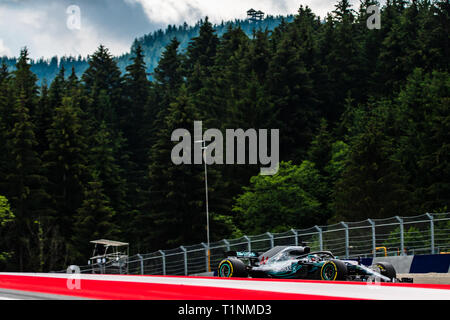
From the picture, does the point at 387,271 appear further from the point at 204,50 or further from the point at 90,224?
the point at 204,50

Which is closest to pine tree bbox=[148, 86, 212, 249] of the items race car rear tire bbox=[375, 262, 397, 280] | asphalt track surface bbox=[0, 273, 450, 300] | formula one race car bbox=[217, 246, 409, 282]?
formula one race car bbox=[217, 246, 409, 282]

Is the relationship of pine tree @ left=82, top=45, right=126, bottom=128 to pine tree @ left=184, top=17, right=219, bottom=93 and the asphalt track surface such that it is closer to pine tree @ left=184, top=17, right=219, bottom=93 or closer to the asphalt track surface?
pine tree @ left=184, top=17, right=219, bottom=93

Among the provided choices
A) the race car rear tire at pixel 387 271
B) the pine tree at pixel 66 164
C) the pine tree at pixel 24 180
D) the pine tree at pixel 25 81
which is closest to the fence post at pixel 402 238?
the race car rear tire at pixel 387 271

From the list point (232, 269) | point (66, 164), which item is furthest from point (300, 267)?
point (66, 164)

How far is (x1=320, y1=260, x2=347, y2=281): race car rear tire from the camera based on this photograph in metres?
15.2

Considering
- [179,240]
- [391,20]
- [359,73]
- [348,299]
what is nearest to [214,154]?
[179,240]

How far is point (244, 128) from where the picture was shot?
84375 millimetres

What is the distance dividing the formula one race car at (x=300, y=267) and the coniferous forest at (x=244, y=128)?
43179 millimetres

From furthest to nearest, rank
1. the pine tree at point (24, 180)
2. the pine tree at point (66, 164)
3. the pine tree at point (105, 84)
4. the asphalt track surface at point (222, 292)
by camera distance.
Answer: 1. the pine tree at point (105, 84)
2. the pine tree at point (66, 164)
3. the pine tree at point (24, 180)
4. the asphalt track surface at point (222, 292)

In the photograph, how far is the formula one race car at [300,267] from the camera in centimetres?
1561

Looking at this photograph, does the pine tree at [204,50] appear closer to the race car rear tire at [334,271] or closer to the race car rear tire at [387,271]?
the race car rear tire at [387,271]

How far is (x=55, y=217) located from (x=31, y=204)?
268 cm

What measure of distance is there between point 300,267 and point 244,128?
6756cm

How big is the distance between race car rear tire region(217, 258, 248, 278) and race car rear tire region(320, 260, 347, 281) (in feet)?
7.61
